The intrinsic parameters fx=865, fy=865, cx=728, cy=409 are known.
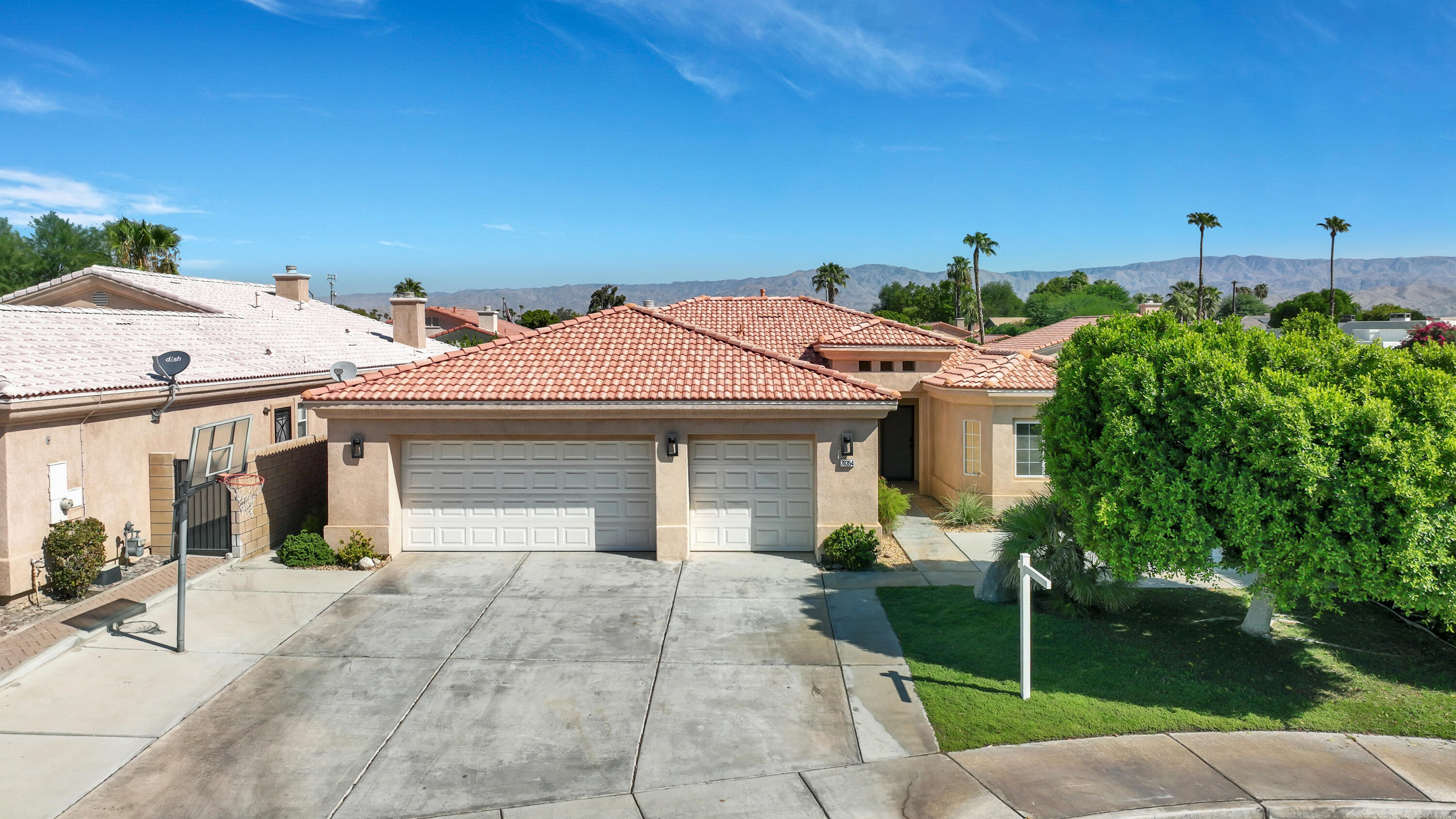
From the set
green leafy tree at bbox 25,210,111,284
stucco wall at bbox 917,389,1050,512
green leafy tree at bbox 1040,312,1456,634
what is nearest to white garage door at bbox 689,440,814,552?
green leafy tree at bbox 1040,312,1456,634

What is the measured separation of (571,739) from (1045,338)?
2281cm

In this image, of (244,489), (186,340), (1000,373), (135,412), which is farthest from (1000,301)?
(135,412)

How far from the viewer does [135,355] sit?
1507cm

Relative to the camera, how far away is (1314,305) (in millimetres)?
74250

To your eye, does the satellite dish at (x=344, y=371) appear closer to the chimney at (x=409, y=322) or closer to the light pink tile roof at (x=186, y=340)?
the light pink tile roof at (x=186, y=340)

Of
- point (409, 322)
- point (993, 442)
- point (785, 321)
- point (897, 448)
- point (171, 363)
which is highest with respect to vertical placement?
point (409, 322)

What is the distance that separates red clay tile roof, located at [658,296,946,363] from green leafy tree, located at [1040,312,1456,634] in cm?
1167

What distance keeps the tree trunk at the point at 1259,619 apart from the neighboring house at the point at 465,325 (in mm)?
33527

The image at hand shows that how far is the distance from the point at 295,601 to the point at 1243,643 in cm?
1276

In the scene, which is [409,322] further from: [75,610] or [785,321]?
[75,610]

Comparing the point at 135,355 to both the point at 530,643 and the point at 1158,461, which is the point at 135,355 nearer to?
the point at 530,643

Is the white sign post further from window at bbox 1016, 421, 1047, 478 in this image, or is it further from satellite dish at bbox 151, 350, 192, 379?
satellite dish at bbox 151, 350, 192, 379

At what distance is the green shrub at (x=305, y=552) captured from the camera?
1432cm

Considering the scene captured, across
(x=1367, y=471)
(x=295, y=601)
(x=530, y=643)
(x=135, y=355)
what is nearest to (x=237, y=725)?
(x=530, y=643)
